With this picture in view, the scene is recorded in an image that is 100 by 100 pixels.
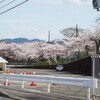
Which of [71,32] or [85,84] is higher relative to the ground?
[71,32]

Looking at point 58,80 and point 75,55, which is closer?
point 58,80

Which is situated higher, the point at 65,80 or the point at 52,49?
the point at 52,49

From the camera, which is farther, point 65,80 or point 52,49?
point 52,49

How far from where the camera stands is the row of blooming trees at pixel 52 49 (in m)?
73.8

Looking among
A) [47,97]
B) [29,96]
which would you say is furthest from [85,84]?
[29,96]

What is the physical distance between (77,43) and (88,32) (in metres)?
7.39

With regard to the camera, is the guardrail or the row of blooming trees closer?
the guardrail

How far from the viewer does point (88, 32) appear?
239ft

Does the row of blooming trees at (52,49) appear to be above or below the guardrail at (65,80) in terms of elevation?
above

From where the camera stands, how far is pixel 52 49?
313ft

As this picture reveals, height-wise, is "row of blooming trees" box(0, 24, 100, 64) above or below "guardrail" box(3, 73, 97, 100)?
above

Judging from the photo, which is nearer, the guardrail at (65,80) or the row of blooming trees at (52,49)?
the guardrail at (65,80)

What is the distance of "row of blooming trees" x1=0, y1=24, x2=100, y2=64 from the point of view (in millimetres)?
73812

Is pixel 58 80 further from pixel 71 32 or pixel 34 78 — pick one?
pixel 71 32
